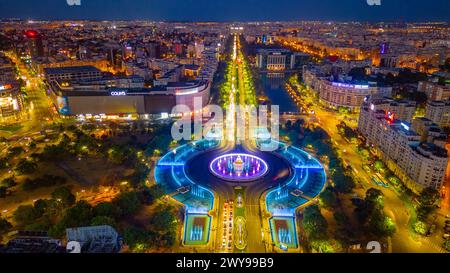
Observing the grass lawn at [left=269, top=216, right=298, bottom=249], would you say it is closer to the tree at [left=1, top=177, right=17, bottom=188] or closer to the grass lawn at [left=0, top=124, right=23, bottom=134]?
the tree at [left=1, top=177, right=17, bottom=188]

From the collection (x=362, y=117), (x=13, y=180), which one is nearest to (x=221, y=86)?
(x=362, y=117)

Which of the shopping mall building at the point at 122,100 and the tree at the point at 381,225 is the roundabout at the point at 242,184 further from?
the shopping mall building at the point at 122,100

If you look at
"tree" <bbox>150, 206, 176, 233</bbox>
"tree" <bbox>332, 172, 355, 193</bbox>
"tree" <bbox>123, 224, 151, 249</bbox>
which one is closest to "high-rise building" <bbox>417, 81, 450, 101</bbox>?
"tree" <bbox>332, 172, 355, 193</bbox>

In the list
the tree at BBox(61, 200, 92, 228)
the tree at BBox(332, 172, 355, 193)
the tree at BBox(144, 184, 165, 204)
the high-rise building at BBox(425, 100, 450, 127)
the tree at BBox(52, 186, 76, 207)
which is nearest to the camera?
the tree at BBox(61, 200, 92, 228)

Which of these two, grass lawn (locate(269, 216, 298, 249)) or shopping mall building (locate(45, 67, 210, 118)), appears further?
shopping mall building (locate(45, 67, 210, 118))

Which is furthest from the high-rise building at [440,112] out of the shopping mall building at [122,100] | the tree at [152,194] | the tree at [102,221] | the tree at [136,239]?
the tree at [102,221]

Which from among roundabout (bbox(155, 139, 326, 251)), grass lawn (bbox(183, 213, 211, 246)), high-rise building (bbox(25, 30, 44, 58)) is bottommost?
grass lawn (bbox(183, 213, 211, 246))
